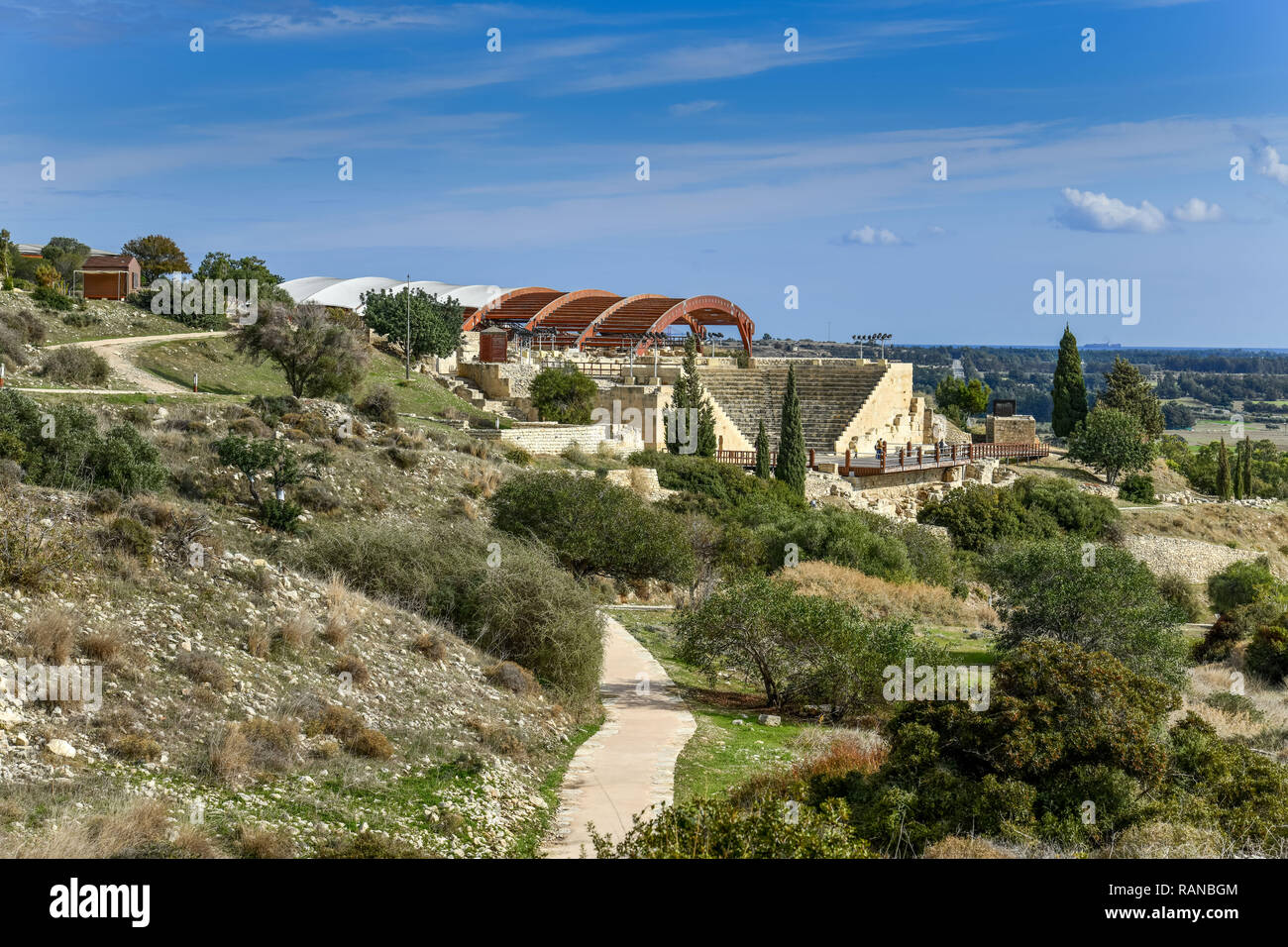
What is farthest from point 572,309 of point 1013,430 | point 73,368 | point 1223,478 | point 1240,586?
point 1240,586

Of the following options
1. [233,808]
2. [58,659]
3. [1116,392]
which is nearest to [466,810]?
[233,808]

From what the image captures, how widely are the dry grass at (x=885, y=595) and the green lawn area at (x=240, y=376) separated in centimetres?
1395

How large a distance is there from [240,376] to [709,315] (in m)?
37.7

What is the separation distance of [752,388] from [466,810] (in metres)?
41.0

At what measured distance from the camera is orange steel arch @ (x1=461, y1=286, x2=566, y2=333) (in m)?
60.7

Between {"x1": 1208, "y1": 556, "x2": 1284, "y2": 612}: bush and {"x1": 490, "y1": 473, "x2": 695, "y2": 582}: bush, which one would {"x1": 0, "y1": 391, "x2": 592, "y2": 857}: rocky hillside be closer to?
{"x1": 490, "y1": 473, "x2": 695, "y2": 582}: bush

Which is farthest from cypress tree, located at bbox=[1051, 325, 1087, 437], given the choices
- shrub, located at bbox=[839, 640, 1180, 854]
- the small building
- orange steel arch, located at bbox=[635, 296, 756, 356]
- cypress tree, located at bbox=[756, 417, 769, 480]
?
shrub, located at bbox=[839, 640, 1180, 854]

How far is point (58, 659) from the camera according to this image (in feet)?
35.0

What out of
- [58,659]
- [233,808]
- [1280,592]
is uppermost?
[58,659]

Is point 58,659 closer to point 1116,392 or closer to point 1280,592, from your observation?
point 1280,592

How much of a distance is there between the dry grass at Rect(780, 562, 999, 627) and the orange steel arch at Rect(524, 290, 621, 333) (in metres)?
38.1

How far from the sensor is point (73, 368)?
96.5 feet

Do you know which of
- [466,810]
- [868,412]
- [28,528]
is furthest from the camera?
[868,412]
